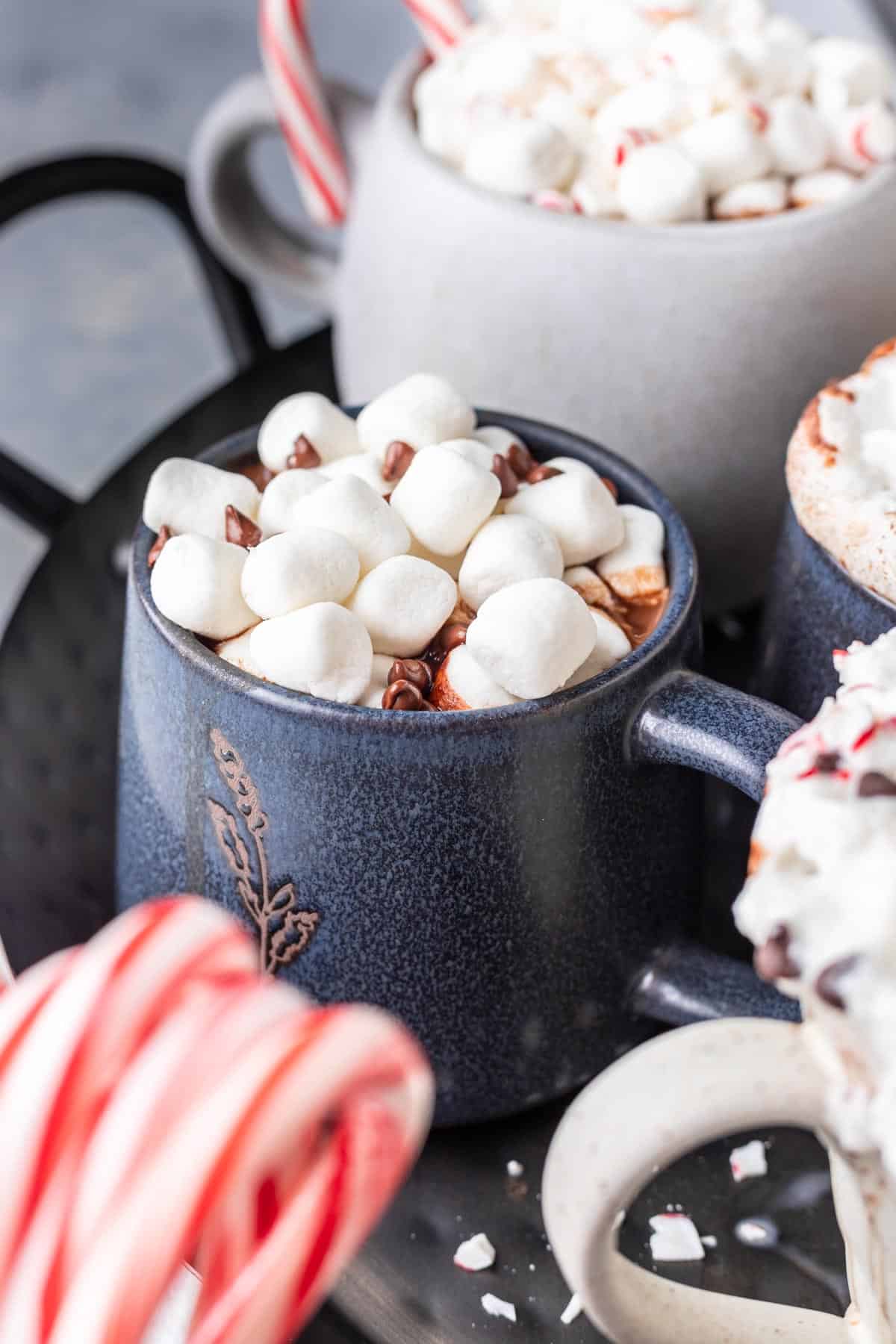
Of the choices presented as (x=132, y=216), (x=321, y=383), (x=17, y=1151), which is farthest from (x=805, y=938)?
(x=132, y=216)

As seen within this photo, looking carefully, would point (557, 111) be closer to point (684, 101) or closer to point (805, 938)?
point (684, 101)

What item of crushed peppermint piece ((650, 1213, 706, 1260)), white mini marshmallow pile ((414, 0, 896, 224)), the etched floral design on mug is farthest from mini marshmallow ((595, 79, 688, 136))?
crushed peppermint piece ((650, 1213, 706, 1260))

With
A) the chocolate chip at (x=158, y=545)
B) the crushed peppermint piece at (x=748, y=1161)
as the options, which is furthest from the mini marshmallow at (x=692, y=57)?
the crushed peppermint piece at (x=748, y=1161)

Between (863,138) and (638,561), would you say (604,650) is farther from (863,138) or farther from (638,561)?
(863,138)

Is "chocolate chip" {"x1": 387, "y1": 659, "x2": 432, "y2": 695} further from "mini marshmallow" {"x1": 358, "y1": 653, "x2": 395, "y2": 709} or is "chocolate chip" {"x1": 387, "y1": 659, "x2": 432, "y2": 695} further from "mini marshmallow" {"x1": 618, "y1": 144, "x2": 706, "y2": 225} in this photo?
"mini marshmallow" {"x1": 618, "y1": 144, "x2": 706, "y2": 225}

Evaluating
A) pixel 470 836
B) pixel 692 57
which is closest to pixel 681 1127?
pixel 470 836

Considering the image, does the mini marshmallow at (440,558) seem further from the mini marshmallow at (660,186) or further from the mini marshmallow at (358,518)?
the mini marshmallow at (660,186)
